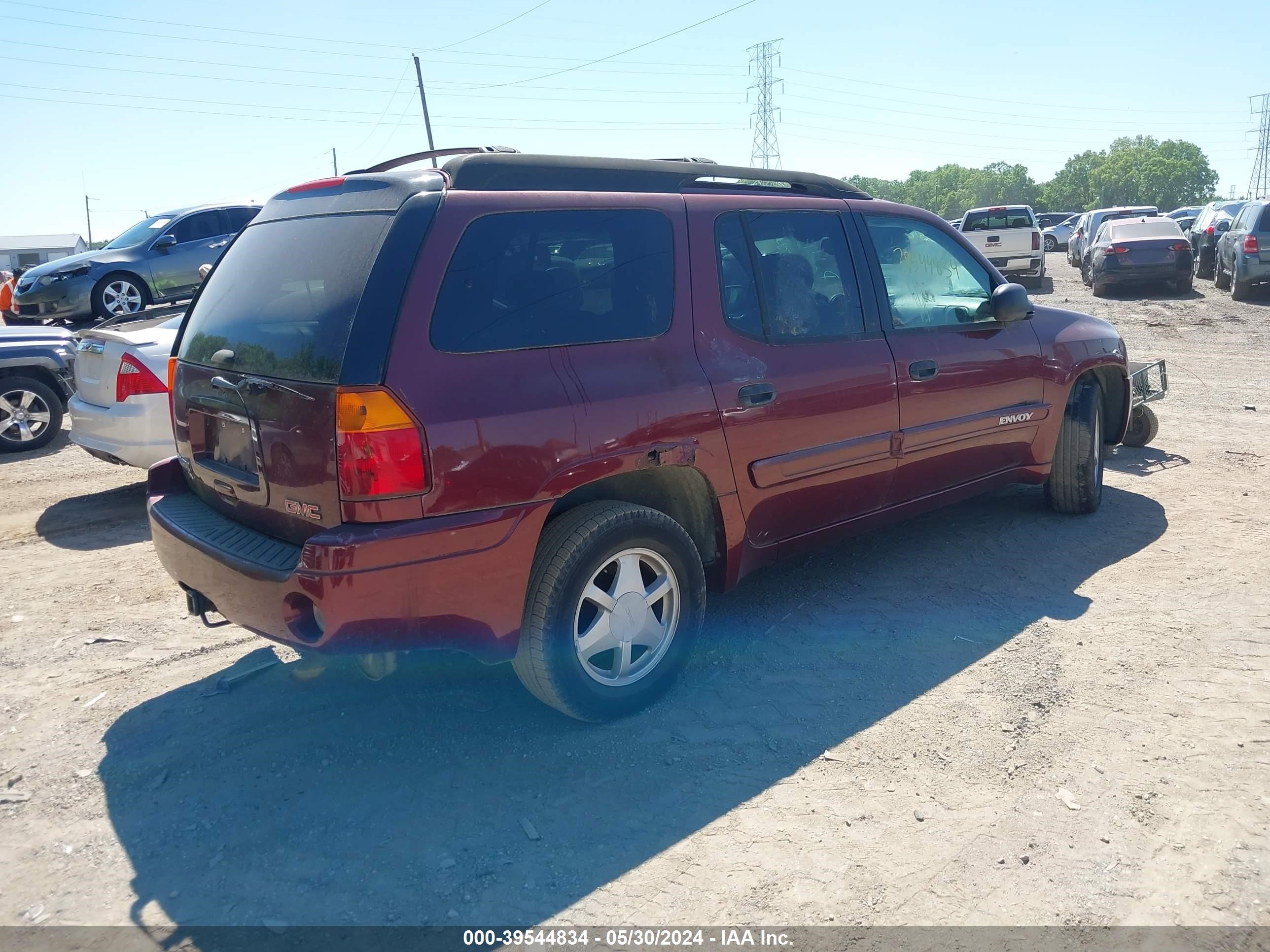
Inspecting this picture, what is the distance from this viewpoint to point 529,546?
325 cm

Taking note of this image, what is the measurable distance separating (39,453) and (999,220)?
65.2 ft

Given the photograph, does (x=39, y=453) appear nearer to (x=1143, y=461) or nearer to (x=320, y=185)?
(x=320, y=185)

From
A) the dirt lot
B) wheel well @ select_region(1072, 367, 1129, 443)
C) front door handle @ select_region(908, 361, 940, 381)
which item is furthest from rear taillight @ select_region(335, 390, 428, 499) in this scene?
wheel well @ select_region(1072, 367, 1129, 443)

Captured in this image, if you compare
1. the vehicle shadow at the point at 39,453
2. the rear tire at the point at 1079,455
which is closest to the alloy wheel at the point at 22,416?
the vehicle shadow at the point at 39,453

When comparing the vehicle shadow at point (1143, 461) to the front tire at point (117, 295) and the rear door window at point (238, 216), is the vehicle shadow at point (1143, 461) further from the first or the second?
the front tire at point (117, 295)

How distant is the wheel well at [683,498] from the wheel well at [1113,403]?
10.9 ft

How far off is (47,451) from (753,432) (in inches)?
307

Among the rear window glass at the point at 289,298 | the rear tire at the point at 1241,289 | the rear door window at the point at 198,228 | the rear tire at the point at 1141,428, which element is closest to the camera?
Answer: the rear window glass at the point at 289,298

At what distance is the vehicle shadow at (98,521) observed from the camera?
243 inches

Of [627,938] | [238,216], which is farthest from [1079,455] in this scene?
[238,216]

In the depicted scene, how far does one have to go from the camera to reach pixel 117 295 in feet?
43.9

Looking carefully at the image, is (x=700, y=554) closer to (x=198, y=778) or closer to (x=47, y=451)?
(x=198, y=778)

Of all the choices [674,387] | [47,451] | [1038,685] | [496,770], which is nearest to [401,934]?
[496,770]

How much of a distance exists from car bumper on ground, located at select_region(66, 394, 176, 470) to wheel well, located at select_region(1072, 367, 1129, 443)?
236 inches
